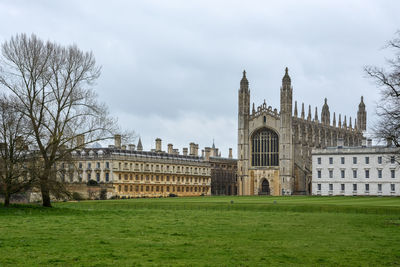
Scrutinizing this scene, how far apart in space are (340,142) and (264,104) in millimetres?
16344

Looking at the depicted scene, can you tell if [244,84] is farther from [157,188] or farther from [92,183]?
[92,183]

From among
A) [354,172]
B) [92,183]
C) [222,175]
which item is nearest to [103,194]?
[92,183]

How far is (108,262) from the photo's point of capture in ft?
50.5

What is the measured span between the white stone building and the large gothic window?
1115 cm

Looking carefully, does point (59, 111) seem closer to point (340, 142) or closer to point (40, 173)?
point (40, 173)

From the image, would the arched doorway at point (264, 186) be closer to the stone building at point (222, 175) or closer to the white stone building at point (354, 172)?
the white stone building at point (354, 172)

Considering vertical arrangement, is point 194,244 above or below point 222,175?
below

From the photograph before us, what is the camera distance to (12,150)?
36938mm

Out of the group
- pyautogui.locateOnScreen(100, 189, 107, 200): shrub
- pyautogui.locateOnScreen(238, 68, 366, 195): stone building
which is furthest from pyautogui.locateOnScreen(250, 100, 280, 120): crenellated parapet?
pyautogui.locateOnScreen(100, 189, 107, 200): shrub

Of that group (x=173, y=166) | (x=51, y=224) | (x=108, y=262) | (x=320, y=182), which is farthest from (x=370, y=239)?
(x=173, y=166)

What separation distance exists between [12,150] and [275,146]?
244 feet

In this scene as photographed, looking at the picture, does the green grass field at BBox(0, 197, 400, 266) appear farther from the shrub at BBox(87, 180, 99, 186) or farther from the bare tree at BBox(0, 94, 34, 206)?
the shrub at BBox(87, 180, 99, 186)

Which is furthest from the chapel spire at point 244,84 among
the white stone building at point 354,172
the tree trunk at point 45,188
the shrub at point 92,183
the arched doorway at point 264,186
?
the tree trunk at point 45,188

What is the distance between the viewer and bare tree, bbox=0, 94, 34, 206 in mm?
36562
